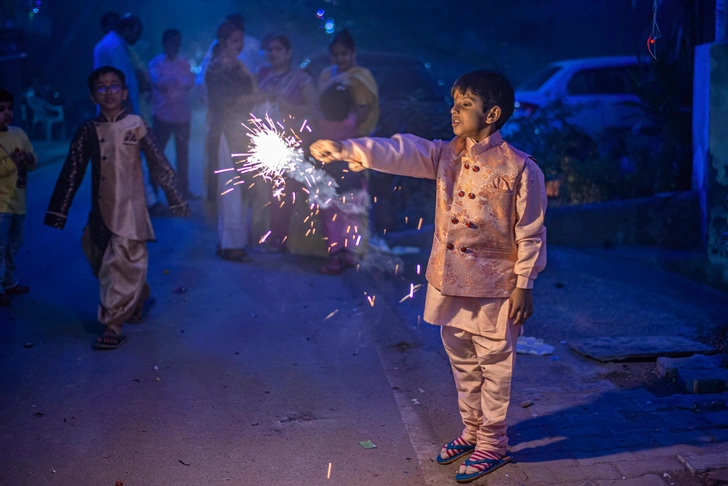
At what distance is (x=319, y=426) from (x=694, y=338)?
288 centimetres

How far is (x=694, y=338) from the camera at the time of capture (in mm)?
5438

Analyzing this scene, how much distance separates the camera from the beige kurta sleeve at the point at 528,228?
136 inches

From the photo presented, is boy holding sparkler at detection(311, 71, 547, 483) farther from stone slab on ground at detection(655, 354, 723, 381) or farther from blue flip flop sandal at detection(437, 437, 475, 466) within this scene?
stone slab on ground at detection(655, 354, 723, 381)

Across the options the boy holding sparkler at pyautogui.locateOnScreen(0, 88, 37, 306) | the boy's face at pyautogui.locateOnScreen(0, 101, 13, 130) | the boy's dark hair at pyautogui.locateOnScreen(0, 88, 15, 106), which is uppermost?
the boy's dark hair at pyautogui.locateOnScreen(0, 88, 15, 106)

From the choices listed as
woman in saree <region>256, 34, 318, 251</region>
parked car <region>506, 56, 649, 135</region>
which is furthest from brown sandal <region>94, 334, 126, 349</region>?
parked car <region>506, 56, 649, 135</region>

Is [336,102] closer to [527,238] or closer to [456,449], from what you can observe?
[527,238]

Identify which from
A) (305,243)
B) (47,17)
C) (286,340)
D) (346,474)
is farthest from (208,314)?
(47,17)

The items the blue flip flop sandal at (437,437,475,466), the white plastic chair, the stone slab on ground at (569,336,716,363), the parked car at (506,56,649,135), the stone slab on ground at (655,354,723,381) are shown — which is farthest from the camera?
the white plastic chair

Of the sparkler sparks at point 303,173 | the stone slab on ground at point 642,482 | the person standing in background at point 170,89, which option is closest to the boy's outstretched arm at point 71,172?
the sparkler sparks at point 303,173

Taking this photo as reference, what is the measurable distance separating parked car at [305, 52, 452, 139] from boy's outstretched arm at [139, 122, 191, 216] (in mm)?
4213

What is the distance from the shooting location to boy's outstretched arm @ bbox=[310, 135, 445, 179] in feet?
11.2

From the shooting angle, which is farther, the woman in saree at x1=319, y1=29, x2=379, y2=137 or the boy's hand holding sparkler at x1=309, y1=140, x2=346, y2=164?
the woman in saree at x1=319, y1=29, x2=379, y2=137

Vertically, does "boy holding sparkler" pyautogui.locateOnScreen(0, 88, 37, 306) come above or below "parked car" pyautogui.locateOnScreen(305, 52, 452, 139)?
below

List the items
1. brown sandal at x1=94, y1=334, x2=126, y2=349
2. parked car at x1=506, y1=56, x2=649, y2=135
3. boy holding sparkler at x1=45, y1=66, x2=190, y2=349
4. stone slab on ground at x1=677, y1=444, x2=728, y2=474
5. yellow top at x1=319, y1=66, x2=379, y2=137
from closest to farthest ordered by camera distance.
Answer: stone slab on ground at x1=677, y1=444, x2=728, y2=474 → brown sandal at x1=94, y1=334, x2=126, y2=349 → boy holding sparkler at x1=45, y1=66, x2=190, y2=349 → yellow top at x1=319, y1=66, x2=379, y2=137 → parked car at x1=506, y1=56, x2=649, y2=135
